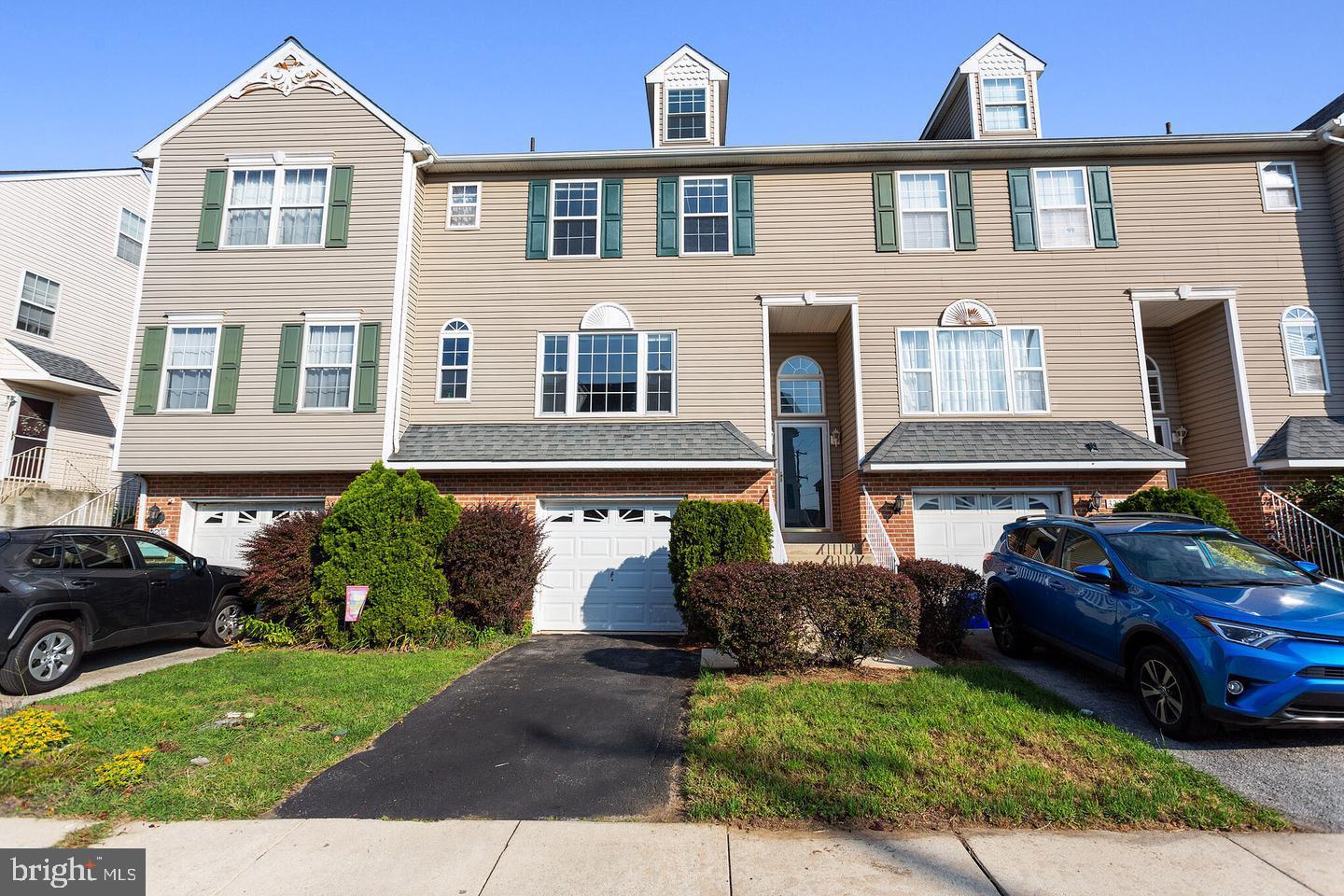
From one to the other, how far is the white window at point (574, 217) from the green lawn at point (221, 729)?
26.4 ft

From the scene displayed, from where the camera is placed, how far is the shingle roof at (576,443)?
432 inches

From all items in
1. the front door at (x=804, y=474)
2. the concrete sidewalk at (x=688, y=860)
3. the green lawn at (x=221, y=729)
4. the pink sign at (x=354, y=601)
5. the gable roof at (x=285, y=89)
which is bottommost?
the concrete sidewalk at (x=688, y=860)

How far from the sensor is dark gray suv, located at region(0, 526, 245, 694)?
6648 millimetres

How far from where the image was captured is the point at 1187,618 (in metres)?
5.11

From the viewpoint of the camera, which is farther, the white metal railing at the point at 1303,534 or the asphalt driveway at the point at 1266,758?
the white metal railing at the point at 1303,534

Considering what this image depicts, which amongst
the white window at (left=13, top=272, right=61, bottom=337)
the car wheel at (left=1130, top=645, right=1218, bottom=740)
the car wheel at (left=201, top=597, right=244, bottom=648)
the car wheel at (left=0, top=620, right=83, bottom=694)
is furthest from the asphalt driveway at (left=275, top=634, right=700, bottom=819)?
the white window at (left=13, top=272, right=61, bottom=337)

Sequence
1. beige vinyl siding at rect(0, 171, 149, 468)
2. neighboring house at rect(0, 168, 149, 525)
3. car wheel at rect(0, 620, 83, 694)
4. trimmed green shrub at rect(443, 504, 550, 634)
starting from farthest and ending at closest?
1. beige vinyl siding at rect(0, 171, 149, 468)
2. neighboring house at rect(0, 168, 149, 525)
3. trimmed green shrub at rect(443, 504, 550, 634)
4. car wheel at rect(0, 620, 83, 694)

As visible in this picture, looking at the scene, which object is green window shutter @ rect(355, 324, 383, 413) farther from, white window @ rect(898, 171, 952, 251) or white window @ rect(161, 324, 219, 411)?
white window @ rect(898, 171, 952, 251)

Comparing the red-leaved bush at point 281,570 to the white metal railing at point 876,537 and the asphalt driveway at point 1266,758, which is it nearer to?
the white metal railing at point 876,537

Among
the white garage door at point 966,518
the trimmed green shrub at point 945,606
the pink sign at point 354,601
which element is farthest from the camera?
the white garage door at point 966,518

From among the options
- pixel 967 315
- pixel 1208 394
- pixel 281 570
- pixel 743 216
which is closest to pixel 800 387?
pixel 967 315

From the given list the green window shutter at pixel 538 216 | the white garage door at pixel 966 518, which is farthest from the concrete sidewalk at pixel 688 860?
the green window shutter at pixel 538 216

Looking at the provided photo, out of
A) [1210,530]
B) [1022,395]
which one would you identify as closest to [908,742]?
[1210,530]

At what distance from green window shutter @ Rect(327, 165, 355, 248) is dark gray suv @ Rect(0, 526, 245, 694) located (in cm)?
617
